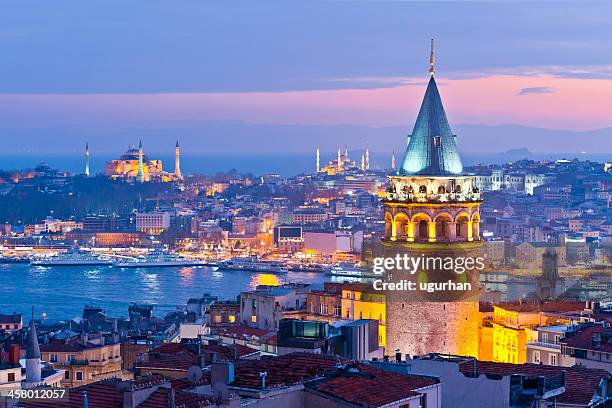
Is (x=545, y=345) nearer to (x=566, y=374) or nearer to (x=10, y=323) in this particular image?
(x=566, y=374)

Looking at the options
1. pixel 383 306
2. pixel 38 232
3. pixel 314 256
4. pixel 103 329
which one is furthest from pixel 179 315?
pixel 38 232

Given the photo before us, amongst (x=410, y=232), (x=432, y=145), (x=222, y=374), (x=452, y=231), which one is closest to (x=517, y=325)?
(x=452, y=231)

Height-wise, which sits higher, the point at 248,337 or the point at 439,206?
the point at 439,206

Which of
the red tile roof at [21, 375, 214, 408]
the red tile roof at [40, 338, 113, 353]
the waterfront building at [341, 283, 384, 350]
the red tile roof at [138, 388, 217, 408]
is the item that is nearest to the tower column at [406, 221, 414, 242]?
the waterfront building at [341, 283, 384, 350]

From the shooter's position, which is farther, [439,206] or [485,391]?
[439,206]

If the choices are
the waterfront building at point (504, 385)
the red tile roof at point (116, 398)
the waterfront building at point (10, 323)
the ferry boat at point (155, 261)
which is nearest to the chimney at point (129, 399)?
the red tile roof at point (116, 398)

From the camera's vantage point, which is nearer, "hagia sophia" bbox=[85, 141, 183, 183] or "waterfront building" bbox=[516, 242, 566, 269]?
"waterfront building" bbox=[516, 242, 566, 269]

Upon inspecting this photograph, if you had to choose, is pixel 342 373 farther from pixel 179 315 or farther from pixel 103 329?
pixel 179 315

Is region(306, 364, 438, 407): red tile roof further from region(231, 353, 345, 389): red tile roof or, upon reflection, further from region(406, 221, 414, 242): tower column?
region(406, 221, 414, 242): tower column
